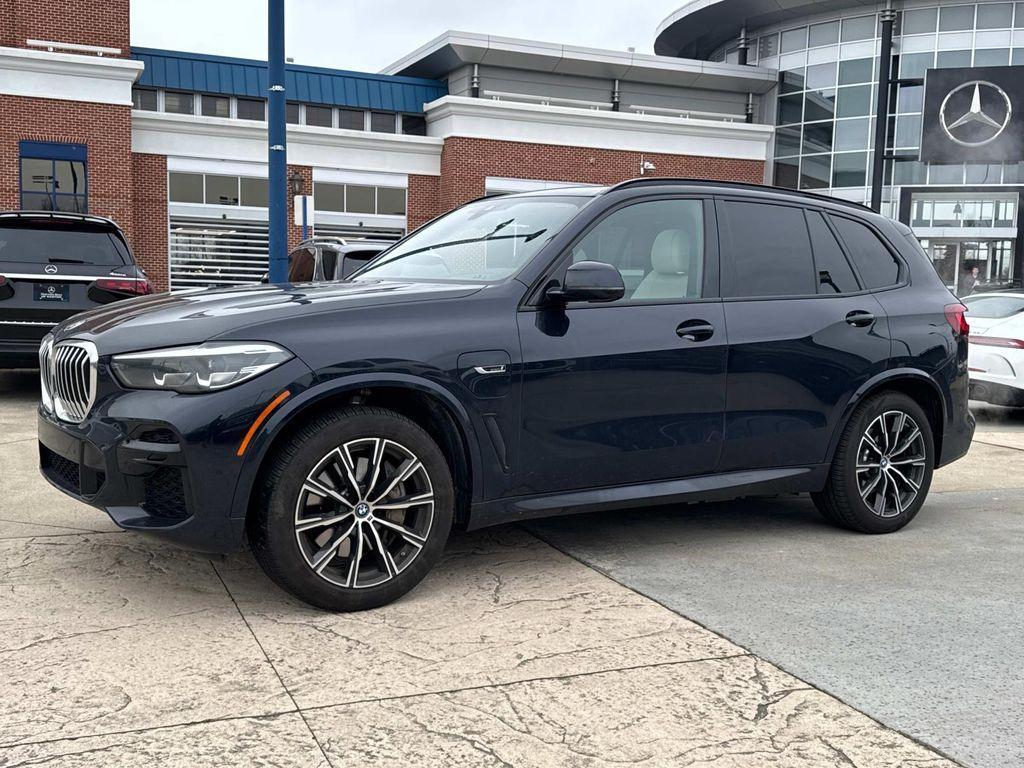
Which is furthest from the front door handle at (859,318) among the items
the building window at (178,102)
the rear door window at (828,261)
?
the building window at (178,102)

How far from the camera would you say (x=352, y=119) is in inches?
1404

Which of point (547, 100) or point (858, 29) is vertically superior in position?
point (858, 29)

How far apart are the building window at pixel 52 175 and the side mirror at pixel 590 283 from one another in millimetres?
24471

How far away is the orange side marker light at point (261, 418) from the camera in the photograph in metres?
3.76

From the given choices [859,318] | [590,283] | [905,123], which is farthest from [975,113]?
[590,283]

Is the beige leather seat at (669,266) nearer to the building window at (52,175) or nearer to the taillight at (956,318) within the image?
the taillight at (956,318)

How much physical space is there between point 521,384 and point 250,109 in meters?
32.5

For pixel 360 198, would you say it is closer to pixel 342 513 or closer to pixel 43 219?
pixel 43 219

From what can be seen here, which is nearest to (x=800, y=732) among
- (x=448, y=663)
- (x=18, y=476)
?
(x=448, y=663)

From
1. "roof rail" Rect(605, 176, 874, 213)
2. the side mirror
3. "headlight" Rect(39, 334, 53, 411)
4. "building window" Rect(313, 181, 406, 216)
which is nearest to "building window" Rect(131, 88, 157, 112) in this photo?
"building window" Rect(313, 181, 406, 216)

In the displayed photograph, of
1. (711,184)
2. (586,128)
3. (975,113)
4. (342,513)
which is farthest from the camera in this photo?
(975,113)

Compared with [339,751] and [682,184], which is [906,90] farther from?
[339,751]

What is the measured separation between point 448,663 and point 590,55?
123ft

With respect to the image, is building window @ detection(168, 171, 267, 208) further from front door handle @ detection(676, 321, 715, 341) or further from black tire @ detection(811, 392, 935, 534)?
front door handle @ detection(676, 321, 715, 341)
